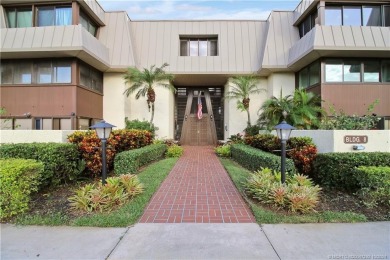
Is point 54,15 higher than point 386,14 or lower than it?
higher

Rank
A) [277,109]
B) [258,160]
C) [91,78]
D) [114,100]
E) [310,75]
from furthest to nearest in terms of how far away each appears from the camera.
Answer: [114,100]
[91,78]
[310,75]
[277,109]
[258,160]

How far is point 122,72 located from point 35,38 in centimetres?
498

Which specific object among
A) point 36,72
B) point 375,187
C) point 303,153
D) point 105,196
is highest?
point 36,72

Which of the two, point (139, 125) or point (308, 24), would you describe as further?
point (139, 125)

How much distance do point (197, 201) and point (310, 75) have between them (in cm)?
1126

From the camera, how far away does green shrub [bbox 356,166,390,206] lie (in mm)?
5273

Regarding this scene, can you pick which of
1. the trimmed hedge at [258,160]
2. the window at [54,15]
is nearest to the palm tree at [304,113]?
the trimmed hedge at [258,160]

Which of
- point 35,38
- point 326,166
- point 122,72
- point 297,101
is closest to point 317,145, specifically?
point 326,166

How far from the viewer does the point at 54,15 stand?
1281cm

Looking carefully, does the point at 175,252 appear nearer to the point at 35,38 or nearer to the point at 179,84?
the point at 35,38

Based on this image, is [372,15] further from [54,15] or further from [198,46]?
[54,15]

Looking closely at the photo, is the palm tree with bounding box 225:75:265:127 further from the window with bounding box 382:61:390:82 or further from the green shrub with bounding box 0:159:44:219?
the green shrub with bounding box 0:159:44:219

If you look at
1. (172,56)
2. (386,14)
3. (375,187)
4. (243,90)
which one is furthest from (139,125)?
(386,14)

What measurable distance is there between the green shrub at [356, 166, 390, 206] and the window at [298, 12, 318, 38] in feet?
34.3
